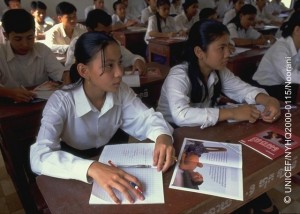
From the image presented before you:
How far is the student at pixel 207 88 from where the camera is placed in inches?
46.7

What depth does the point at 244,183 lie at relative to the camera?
822 millimetres

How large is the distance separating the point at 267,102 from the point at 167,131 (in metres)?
0.56

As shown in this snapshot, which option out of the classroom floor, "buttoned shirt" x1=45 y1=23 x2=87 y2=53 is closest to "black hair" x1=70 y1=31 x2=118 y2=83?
the classroom floor

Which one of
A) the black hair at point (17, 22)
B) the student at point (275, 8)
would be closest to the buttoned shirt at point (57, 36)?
the black hair at point (17, 22)

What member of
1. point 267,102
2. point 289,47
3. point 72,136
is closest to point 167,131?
point 72,136

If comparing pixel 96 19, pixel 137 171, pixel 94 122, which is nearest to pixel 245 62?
pixel 96 19

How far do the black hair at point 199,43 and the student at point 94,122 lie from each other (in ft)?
1.13

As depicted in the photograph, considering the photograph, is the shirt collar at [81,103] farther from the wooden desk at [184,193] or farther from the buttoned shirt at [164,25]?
the buttoned shirt at [164,25]

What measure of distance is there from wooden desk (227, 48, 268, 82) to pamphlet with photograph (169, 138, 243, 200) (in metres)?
1.60

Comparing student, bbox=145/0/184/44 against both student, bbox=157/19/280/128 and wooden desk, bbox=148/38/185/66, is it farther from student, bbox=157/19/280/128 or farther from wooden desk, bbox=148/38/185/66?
student, bbox=157/19/280/128

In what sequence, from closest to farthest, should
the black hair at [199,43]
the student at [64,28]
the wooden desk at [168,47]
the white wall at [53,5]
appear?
the black hair at [199,43], the student at [64,28], the wooden desk at [168,47], the white wall at [53,5]

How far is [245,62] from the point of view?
2535 millimetres

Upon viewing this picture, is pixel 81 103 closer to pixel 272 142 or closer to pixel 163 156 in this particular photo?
pixel 163 156

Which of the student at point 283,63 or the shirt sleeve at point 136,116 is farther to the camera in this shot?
the student at point 283,63
